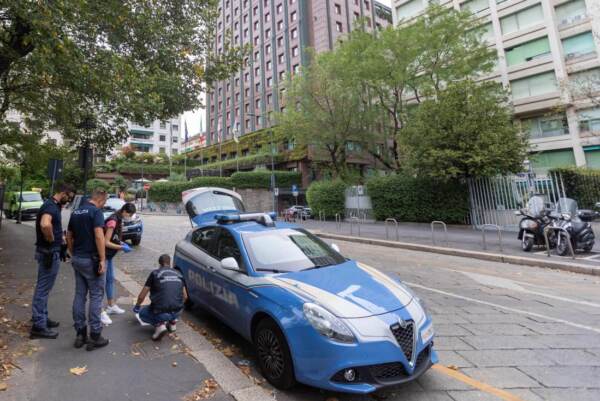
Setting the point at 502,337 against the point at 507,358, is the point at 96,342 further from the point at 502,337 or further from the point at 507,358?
the point at 502,337

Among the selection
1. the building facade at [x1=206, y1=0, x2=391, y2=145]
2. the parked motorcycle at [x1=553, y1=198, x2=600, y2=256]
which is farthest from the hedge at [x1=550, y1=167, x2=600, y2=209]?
the building facade at [x1=206, y1=0, x2=391, y2=145]

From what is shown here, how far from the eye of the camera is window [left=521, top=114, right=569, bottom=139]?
1021 inches

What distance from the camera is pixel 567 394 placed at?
9.16 feet

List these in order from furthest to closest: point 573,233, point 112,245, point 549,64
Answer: point 549,64 < point 573,233 < point 112,245

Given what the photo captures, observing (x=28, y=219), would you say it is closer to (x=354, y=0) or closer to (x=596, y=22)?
(x=596, y=22)

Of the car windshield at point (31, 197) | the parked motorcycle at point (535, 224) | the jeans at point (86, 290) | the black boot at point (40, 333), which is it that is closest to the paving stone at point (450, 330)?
the jeans at point (86, 290)

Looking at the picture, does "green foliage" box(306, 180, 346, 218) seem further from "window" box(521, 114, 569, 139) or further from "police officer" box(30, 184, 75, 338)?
"police officer" box(30, 184, 75, 338)

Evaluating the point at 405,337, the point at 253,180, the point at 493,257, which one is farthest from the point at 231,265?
the point at 253,180

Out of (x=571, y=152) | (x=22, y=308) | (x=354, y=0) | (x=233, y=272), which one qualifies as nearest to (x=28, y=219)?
(x=22, y=308)

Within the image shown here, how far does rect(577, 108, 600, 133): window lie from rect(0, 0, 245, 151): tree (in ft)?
86.4

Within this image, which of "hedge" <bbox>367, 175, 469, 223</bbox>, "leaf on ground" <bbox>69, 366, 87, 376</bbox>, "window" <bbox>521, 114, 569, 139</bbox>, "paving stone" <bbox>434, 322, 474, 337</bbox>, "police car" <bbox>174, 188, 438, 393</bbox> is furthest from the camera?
"window" <bbox>521, 114, 569, 139</bbox>

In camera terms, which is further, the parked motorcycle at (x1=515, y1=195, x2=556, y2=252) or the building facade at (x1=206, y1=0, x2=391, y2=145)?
the building facade at (x1=206, y1=0, x2=391, y2=145)

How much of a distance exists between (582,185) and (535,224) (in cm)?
864

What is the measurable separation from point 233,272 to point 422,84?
21454mm
